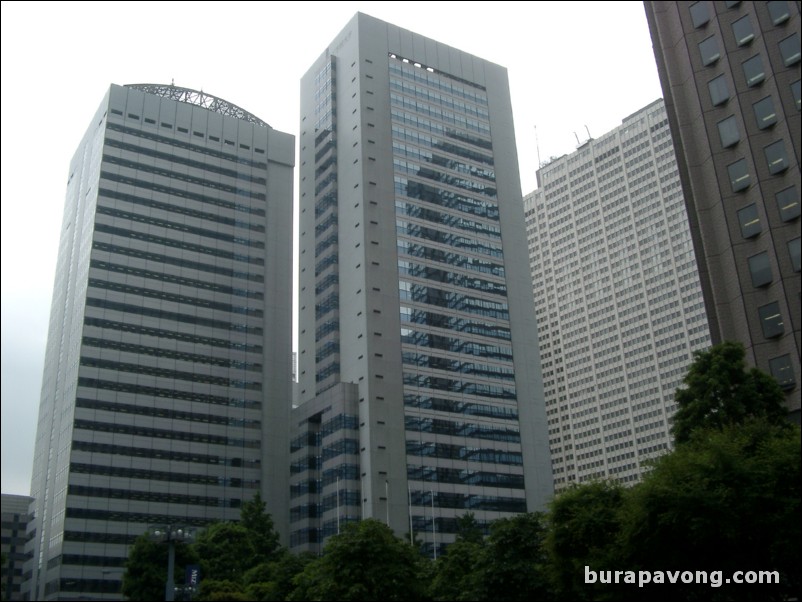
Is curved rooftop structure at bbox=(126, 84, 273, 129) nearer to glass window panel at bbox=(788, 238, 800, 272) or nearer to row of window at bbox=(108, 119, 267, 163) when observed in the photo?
row of window at bbox=(108, 119, 267, 163)

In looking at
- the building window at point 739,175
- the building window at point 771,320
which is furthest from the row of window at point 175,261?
the building window at point 771,320

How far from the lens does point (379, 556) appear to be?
61.9 meters

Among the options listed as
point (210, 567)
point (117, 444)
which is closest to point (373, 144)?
point (117, 444)

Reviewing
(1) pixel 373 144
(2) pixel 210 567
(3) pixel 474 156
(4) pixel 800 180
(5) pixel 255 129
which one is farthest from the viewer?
(5) pixel 255 129

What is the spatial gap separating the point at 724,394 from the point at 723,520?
648 inches

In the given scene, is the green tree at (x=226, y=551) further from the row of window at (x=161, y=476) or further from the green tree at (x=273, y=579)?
the row of window at (x=161, y=476)

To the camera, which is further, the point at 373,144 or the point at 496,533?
the point at 373,144

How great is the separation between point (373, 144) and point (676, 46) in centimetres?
7347

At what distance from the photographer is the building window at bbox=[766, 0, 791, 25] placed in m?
58.0

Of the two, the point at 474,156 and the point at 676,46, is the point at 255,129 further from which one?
the point at 676,46

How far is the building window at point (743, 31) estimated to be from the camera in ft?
197

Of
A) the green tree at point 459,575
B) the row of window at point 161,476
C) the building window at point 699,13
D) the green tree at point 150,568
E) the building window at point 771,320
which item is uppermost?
the building window at point 699,13

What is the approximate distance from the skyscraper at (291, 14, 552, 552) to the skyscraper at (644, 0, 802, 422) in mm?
62970

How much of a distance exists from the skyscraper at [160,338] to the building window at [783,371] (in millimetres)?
90855
